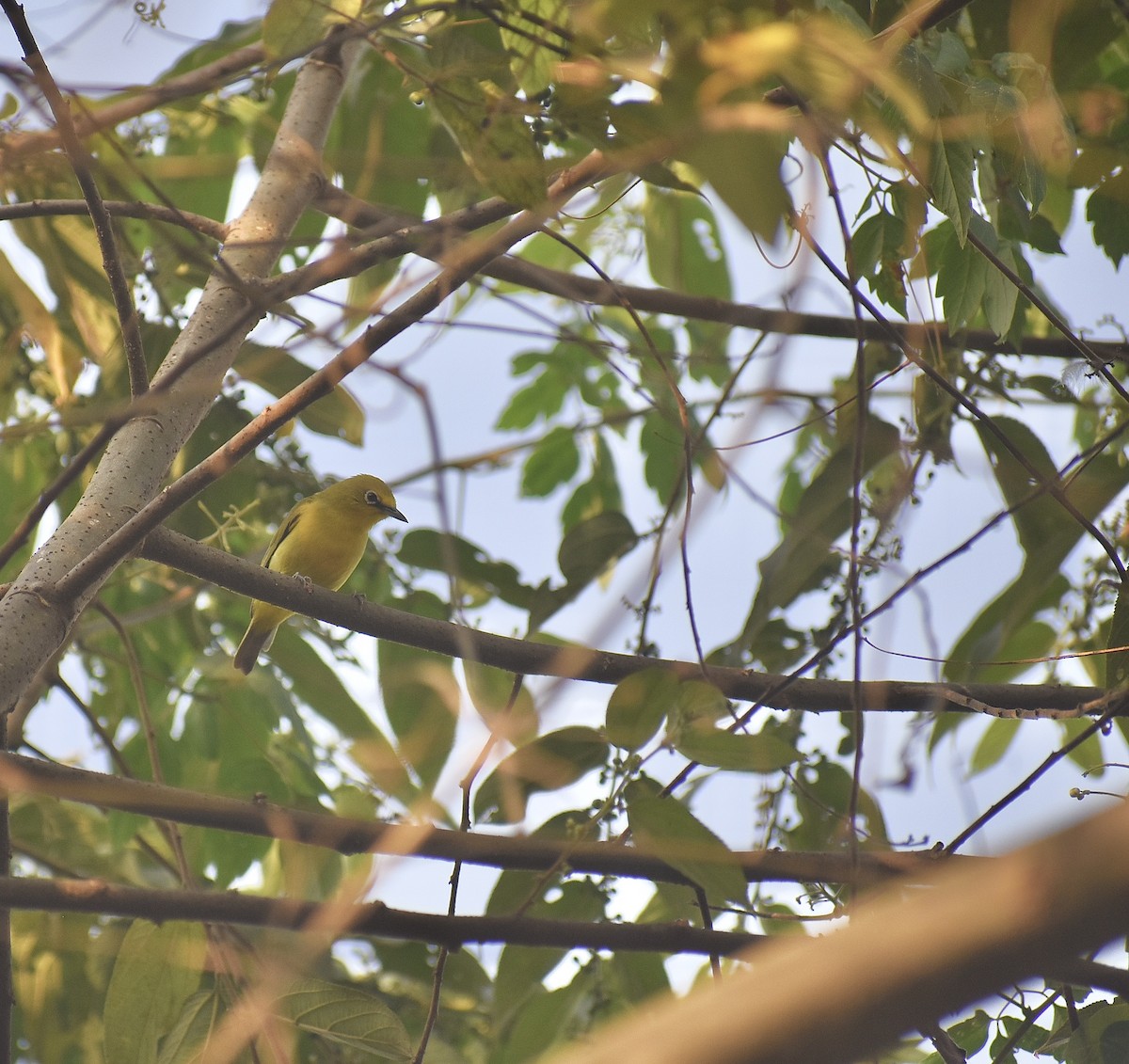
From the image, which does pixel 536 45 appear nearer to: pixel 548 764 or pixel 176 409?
pixel 176 409

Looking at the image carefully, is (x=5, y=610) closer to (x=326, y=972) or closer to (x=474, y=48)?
(x=474, y=48)

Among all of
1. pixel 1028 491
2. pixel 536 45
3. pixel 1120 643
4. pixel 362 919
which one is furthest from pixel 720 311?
pixel 362 919

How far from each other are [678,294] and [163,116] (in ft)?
6.13

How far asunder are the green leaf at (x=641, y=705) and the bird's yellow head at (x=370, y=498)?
3769 mm

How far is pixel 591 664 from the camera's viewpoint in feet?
9.51

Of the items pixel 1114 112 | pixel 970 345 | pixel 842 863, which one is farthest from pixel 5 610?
pixel 970 345

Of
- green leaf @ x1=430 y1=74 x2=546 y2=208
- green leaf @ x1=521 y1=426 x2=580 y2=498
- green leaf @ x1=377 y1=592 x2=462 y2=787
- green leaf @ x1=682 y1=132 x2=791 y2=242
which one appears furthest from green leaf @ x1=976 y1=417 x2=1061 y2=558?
green leaf @ x1=682 y1=132 x2=791 y2=242

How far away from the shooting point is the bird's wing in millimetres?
5348

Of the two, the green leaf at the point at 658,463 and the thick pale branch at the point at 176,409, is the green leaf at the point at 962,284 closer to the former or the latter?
the thick pale branch at the point at 176,409

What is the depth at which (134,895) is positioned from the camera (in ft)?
6.92

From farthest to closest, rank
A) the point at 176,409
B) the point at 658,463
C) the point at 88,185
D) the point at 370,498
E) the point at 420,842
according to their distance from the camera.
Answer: the point at 370,498 < the point at 658,463 < the point at 176,409 < the point at 420,842 < the point at 88,185

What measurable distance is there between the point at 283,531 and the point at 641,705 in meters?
3.56

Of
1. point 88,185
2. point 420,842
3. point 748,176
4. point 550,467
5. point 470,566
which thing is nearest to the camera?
point 748,176

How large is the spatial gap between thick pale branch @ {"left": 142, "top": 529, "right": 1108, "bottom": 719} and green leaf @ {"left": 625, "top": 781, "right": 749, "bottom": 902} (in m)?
0.45
